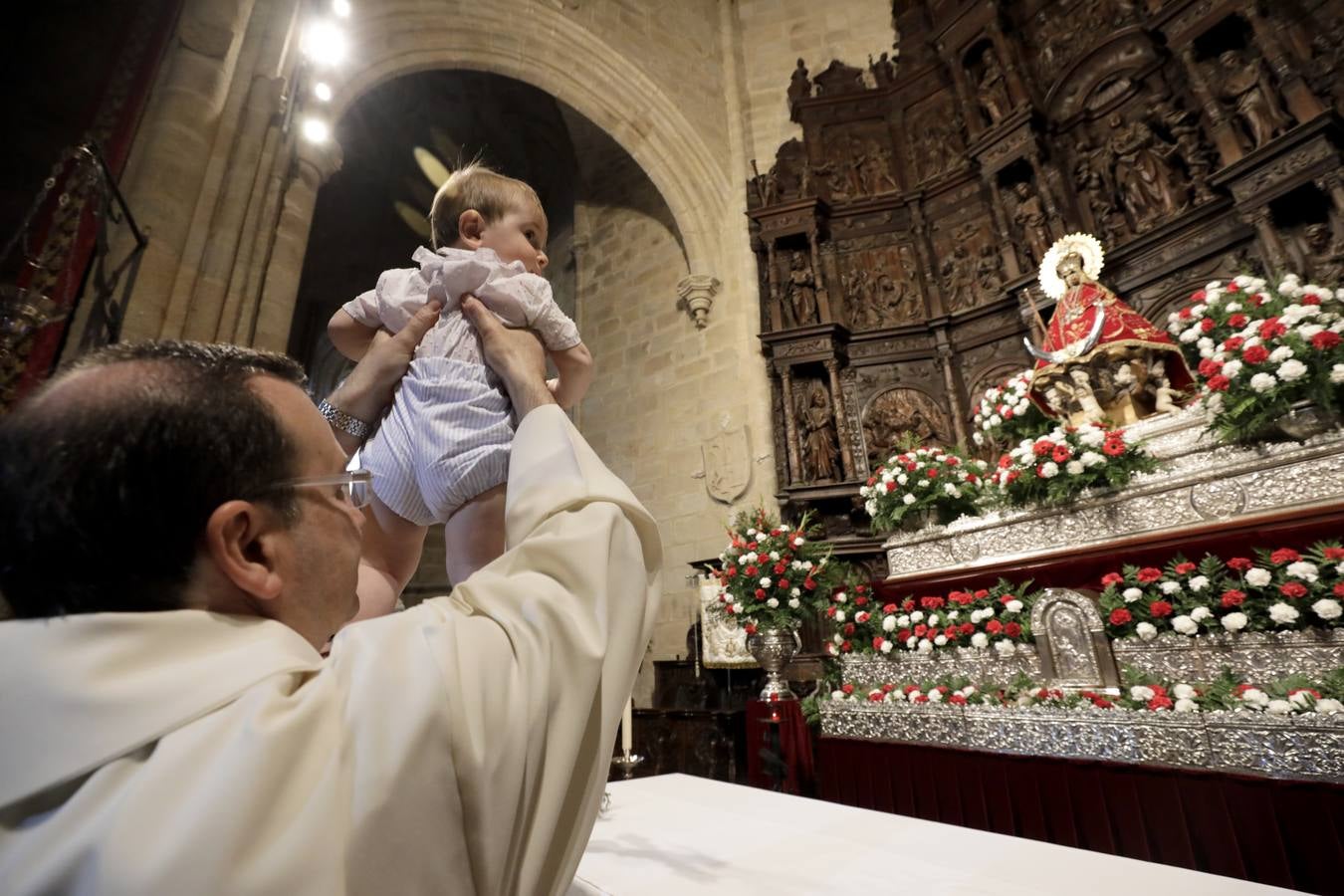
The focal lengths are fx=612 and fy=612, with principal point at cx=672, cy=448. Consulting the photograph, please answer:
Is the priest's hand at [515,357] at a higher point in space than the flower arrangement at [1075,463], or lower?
lower

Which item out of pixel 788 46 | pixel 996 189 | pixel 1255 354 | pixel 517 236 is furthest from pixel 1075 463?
pixel 788 46

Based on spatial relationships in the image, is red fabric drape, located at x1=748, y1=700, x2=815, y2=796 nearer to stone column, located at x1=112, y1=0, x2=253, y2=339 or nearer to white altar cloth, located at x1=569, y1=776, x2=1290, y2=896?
white altar cloth, located at x1=569, y1=776, x2=1290, y2=896

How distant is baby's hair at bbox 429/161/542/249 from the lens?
142cm

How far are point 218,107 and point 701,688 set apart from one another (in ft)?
20.8

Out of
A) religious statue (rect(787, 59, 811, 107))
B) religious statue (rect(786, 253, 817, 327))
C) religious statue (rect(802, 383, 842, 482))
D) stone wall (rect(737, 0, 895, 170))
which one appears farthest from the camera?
stone wall (rect(737, 0, 895, 170))

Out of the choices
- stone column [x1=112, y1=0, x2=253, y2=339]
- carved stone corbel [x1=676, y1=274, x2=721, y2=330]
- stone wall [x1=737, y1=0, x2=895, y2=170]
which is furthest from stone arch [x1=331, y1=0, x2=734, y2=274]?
stone column [x1=112, y1=0, x2=253, y2=339]

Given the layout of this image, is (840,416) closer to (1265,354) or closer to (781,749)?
(781,749)

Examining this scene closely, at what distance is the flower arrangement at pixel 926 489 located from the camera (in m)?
4.33

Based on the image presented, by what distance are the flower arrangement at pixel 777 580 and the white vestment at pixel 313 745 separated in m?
4.06

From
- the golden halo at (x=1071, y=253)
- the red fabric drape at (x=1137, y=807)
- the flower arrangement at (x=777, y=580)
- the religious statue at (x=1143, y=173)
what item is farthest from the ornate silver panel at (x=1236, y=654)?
the religious statue at (x=1143, y=173)

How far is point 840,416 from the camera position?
24.4 feet

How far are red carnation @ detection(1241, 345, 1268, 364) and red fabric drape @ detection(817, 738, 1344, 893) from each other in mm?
1868

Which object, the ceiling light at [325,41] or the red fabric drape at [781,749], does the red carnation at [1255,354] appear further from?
the ceiling light at [325,41]

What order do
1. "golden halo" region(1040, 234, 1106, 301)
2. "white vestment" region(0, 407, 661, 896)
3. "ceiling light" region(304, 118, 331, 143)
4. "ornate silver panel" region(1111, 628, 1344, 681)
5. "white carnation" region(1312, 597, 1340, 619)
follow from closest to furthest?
1. "white vestment" region(0, 407, 661, 896)
2. "white carnation" region(1312, 597, 1340, 619)
3. "ornate silver panel" region(1111, 628, 1344, 681)
4. "ceiling light" region(304, 118, 331, 143)
5. "golden halo" region(1040, 234, 1106, 301)
